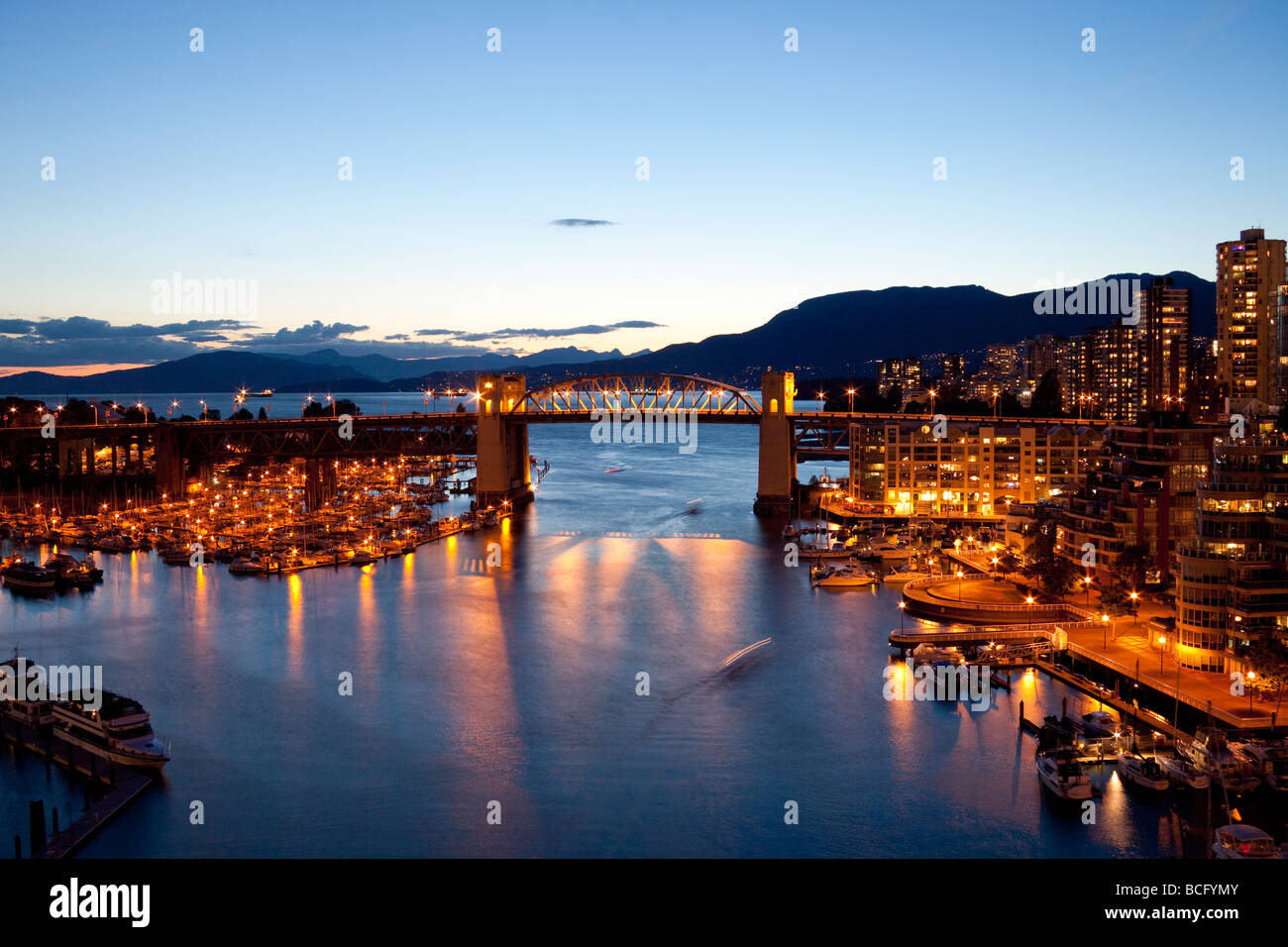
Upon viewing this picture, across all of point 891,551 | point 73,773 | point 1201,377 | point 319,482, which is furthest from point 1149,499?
point 1201,377

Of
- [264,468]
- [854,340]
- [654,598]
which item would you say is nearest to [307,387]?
[854,340]

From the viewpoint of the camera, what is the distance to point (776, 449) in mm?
28172

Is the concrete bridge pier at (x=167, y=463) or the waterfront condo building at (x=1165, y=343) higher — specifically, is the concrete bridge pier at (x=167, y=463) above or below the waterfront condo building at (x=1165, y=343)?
below

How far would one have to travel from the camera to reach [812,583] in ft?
58.4

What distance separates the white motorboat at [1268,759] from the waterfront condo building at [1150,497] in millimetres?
5663

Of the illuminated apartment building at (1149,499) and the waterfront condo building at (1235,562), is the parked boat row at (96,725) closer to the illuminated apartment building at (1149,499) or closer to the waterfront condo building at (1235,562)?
the waterfront condo building at (1235,562)

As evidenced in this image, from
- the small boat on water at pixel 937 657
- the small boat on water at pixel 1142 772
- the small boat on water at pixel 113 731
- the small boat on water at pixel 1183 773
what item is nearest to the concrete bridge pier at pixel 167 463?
the small boat on water at pixel 113 731

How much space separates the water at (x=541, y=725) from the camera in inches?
303

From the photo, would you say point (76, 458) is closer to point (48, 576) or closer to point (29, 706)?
point (48, 576)

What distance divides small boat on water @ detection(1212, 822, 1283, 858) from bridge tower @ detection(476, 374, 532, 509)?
2341 centimetres

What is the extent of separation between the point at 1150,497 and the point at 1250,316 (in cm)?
1757

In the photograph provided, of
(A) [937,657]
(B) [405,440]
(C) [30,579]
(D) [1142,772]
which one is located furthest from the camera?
(B) [405,440]

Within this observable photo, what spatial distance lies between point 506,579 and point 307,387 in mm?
135972

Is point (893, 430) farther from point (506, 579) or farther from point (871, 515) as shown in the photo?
point (506, 579)
